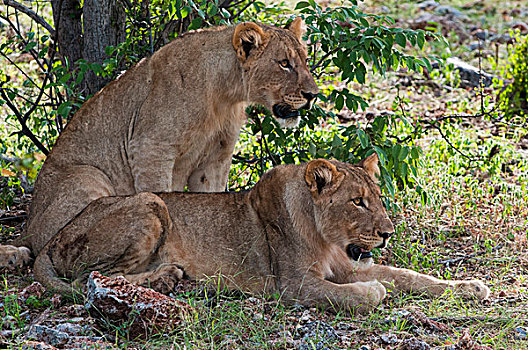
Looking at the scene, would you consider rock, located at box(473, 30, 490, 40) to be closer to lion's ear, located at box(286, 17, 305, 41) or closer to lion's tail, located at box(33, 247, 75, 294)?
lion's ear, located at box(286, 17, 305, 41)

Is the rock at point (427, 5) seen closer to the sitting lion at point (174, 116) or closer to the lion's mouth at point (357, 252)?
the sitting lion at point (174, 116)

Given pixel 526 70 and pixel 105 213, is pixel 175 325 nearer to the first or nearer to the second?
pixel 105 213

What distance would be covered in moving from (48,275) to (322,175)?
203 cm

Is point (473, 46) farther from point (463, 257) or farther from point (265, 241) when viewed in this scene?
point (265, 241)

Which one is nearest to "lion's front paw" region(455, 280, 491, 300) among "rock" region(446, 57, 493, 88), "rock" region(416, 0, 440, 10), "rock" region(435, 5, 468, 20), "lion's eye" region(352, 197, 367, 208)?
"lion's eye" region(352, 197, 367, 208)

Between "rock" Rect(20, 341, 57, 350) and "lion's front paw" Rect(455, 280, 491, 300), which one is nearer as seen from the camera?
"rock" Rect(20, 341, 57, 350)

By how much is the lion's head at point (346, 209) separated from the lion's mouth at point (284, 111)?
0.81 m

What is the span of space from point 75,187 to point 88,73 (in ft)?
6.71

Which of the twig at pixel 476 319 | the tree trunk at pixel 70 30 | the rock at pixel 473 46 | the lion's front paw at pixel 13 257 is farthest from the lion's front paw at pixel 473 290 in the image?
the rock at pixel 473 46

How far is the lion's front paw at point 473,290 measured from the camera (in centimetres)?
523

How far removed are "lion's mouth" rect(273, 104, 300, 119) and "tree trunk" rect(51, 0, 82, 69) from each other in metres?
2.69

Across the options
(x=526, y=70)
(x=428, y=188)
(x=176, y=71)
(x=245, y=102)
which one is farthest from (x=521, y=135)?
(x=176, y=71)

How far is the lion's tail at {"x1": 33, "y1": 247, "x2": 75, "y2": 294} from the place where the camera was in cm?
489

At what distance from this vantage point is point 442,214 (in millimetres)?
7113
